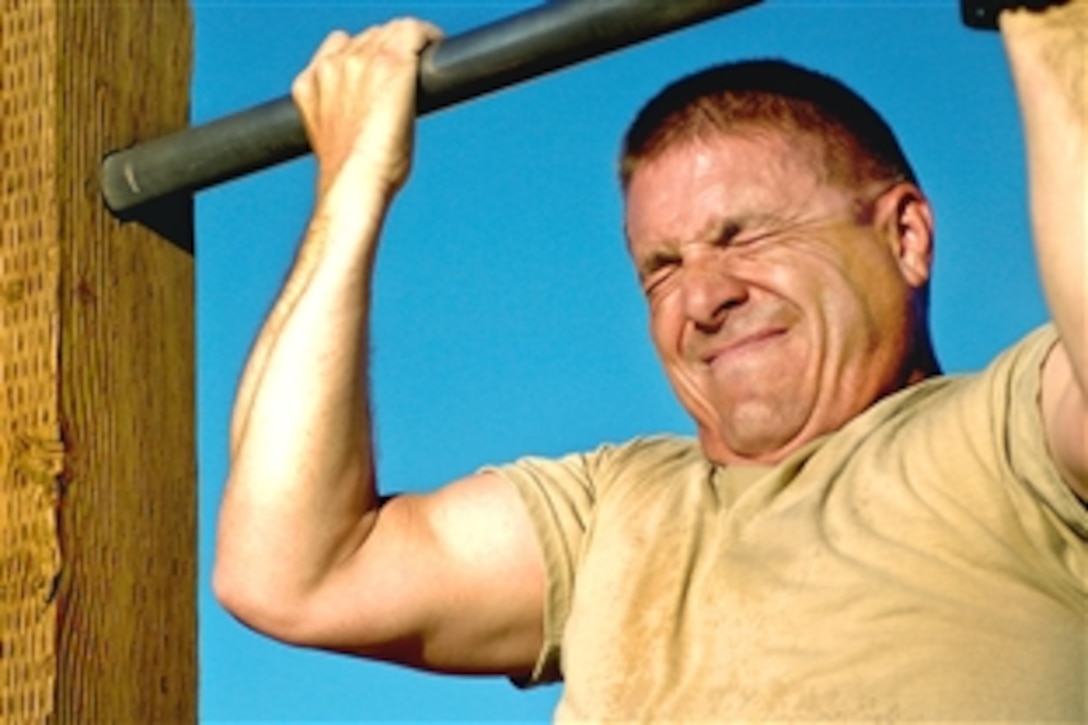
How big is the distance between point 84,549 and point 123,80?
0.62 metres

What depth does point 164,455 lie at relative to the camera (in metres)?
2.74

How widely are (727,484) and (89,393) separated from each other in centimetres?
83

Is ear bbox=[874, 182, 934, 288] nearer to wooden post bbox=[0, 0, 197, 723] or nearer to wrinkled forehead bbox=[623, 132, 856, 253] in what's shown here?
wrinkled forehead bbox=[623, 132, 856, 253]

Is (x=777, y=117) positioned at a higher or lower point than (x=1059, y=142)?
higher

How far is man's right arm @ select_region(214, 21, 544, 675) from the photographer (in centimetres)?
282

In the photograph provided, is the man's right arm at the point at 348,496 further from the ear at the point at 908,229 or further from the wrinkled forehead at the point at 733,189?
the ear at the point at 908,229

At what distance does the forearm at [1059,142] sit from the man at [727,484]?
178mm

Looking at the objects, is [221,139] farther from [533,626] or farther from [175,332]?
[533,626]

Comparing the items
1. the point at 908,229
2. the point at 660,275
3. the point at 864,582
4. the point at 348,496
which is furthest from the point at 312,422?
the point at 908,229

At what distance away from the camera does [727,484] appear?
2844 mm

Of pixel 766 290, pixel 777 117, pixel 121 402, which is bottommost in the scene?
pixel 121 402

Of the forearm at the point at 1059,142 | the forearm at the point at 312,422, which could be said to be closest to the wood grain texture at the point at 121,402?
the forearm at the point at 312,422

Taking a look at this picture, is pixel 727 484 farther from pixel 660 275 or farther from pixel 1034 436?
pixel 1034 436

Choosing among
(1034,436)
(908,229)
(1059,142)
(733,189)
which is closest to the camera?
(1059,142)
